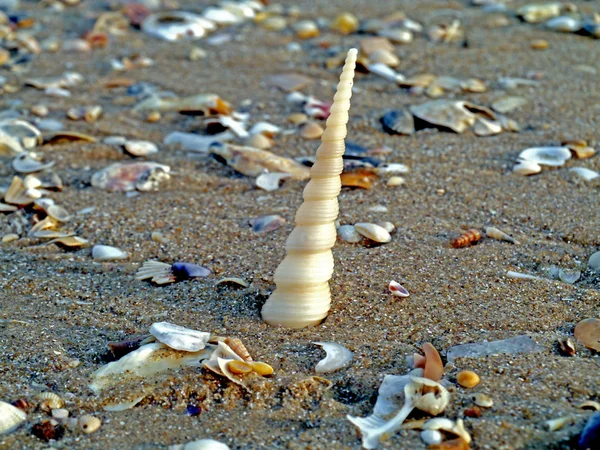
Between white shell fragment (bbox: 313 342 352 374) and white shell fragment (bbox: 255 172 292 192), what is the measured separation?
154 cm

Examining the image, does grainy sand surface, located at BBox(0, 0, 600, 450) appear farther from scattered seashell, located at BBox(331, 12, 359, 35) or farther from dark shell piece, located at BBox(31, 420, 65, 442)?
scattered seashell, located at BBox(331, 12, 359, 35)

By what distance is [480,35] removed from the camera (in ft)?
20.4

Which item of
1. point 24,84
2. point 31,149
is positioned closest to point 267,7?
point 24,84

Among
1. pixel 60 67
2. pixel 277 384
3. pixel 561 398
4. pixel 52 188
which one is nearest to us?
pixel 561 398

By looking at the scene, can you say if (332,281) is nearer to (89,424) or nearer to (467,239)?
(467,239)

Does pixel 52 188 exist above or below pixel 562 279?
below

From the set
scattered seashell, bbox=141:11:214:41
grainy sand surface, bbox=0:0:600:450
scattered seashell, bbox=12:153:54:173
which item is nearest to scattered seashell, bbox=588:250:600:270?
grainy sand surface, bbox=0:0:600:450

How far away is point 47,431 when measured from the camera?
214 cm

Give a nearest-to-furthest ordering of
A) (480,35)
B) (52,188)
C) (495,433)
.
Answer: (495,433) → (52,188) → (480,35)

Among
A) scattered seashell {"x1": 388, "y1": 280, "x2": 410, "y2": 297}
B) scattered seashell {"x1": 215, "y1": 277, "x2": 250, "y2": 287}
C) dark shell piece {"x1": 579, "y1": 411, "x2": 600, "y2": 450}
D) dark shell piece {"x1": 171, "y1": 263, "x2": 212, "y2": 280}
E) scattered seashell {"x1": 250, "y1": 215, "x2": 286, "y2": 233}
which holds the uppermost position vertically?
dark shell piece {"x1": 579, "y1": 411, "x2": 600, "y2": 450}

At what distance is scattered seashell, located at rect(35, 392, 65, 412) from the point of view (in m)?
2.24

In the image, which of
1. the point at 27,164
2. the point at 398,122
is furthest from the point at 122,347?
the point at 398,122

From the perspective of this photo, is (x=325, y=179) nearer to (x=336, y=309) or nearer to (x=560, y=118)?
(x=336, y=309)

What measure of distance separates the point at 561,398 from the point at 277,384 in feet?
2.72
